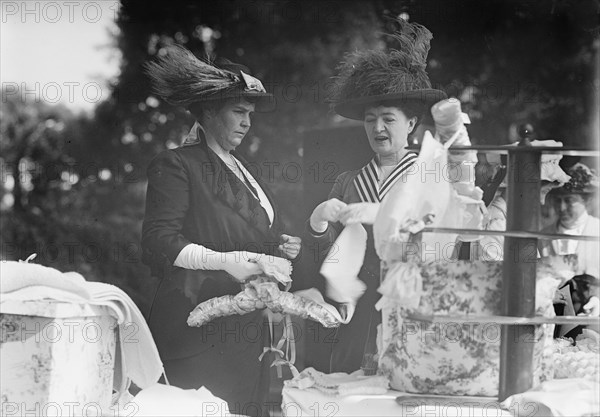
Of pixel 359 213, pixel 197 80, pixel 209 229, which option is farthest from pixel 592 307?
pixel 197 80

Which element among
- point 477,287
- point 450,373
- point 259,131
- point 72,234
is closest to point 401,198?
point 477,287

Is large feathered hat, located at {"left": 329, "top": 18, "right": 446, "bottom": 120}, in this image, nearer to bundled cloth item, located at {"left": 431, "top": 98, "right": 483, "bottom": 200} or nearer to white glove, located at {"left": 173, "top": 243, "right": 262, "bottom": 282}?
bundled cloth item, located at {"left": 431, "top": 98, "right": 483, "bottom": 200}

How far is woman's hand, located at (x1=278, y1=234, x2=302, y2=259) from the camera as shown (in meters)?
3.49

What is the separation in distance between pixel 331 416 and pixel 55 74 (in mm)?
1791

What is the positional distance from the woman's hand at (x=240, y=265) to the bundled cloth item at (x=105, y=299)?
1.34 ft

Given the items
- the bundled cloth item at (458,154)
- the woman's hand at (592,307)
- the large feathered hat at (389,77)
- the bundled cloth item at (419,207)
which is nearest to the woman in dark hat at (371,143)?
the large feathered hat at (389,77)

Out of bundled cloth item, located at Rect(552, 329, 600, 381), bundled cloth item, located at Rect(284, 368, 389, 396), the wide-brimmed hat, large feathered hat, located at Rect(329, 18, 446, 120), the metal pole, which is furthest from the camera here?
the wide-brimmed hat

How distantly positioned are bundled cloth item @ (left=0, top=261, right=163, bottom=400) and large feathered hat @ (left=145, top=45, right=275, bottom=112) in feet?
2.86

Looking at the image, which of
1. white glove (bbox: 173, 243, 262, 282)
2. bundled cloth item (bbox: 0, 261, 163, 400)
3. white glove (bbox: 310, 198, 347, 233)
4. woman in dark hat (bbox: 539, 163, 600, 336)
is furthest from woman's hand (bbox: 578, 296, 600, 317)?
bundled cloth item (bbox: 0, 261, 163, 400)

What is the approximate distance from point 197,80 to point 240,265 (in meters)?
0.78

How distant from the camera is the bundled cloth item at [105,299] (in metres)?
2.93

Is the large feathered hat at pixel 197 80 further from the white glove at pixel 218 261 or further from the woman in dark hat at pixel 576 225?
the woman in dark hat at pixel 576 225

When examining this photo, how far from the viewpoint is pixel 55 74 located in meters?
3.55

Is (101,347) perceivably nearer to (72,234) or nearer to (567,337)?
(72,234)
